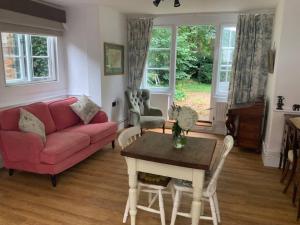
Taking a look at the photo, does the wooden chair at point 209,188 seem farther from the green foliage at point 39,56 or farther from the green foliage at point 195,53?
the green foliage at point 195,53

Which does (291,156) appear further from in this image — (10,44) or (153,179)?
(10,44)

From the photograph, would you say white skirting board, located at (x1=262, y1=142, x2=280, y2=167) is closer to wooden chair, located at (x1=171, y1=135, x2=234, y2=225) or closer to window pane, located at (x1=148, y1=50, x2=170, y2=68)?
wooden chair, located at (x1=171, y1=135, x2=234, y2=225)

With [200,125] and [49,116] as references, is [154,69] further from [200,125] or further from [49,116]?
[49,116]

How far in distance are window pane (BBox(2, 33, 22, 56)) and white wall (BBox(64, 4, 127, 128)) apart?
0.97 metres

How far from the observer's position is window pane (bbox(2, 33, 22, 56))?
3602 millimetres

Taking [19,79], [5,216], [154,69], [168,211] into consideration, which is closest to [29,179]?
[5,216]

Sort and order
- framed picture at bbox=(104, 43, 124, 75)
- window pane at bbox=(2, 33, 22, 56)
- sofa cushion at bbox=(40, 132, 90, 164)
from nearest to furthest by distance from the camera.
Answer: sofa cushion at bbox=(40, 132, 90, 164) → window pane at bbox=(2, 33, 22, 56) → framed picture at bbox=(104, 43, 124, 75)

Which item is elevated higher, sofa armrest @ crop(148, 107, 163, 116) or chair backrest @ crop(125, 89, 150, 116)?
chair backrest @ crop(125, 89, 150, 116)

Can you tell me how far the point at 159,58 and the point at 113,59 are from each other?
3.71 ft

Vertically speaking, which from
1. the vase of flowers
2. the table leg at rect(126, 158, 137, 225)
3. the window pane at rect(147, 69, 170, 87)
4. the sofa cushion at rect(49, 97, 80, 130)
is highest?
the window pane at rect(147, 69, 170, 87)

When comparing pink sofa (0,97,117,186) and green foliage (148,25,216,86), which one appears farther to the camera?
green foliage (148,25,216,86)

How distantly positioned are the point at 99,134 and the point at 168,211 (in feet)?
5.51

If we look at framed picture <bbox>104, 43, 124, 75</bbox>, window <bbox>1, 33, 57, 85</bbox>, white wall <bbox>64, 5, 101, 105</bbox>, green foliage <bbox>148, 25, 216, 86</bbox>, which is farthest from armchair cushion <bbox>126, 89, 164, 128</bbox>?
green foliage <bbox>148, 25, 216, 86</bbox>

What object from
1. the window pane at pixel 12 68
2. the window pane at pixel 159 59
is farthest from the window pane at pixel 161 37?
the window pane at pixel 12 68
